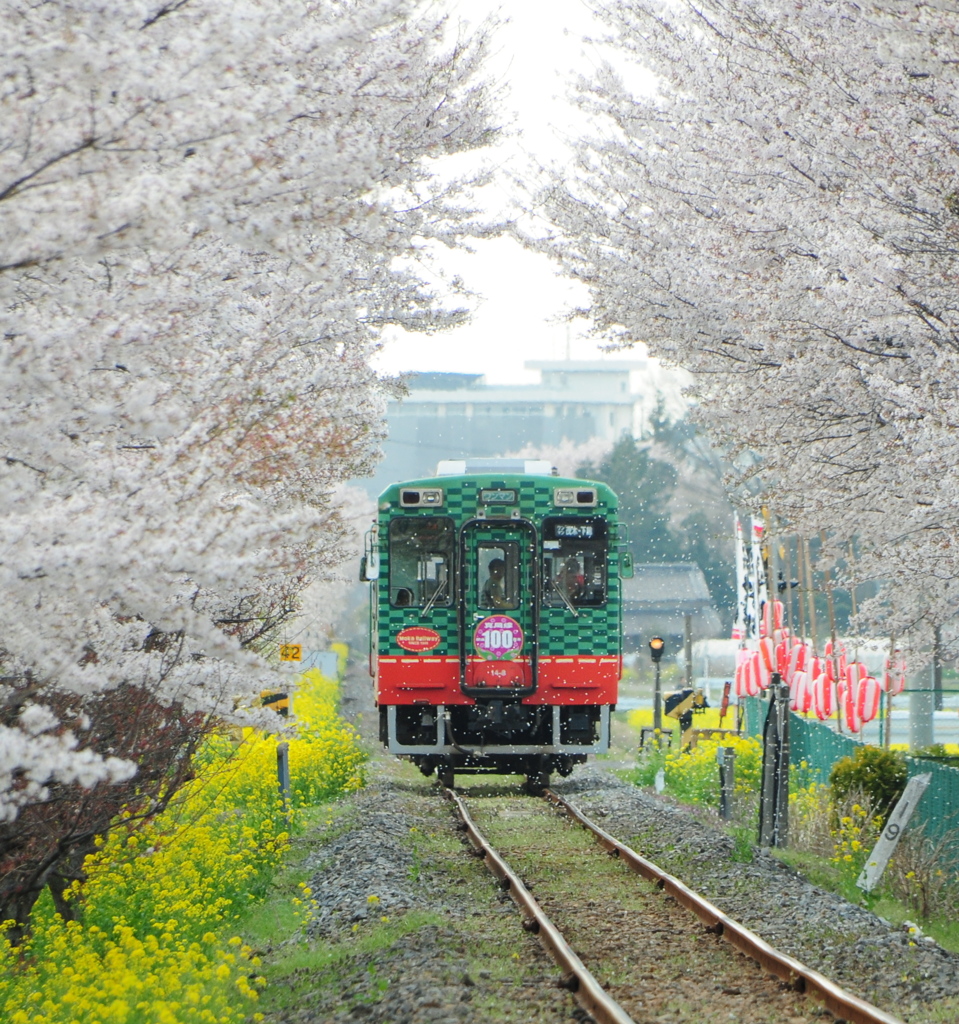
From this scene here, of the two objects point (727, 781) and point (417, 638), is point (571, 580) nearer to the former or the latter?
point (417, 638)

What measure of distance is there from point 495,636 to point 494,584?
1.99 ft

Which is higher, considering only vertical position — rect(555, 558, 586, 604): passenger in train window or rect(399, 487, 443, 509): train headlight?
rect(399, 487, 443, 509): train headlight

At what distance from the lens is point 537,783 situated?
64.3 feet

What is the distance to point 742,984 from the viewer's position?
7969mm

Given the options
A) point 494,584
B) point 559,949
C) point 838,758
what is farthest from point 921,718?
point 559,949

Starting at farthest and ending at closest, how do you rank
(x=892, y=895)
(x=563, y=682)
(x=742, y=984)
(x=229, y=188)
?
(x=563, y=682) < (x=892, y=895) < (x=742, y=984) < (x=229, y=188)

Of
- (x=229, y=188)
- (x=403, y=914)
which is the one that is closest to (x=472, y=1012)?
(x=403, y=914)

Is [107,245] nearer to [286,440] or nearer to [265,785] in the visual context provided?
[286,440]

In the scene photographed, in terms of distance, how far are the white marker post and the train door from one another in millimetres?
5743

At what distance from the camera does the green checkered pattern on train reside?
1587 cm

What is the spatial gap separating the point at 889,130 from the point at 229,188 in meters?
5.72

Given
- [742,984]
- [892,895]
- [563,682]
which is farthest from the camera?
[563,682]

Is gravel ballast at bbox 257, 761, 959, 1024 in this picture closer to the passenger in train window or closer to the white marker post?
the white marker post

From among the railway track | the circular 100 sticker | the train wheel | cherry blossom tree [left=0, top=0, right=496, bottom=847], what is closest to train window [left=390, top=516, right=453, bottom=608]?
the circular 100 sticker
